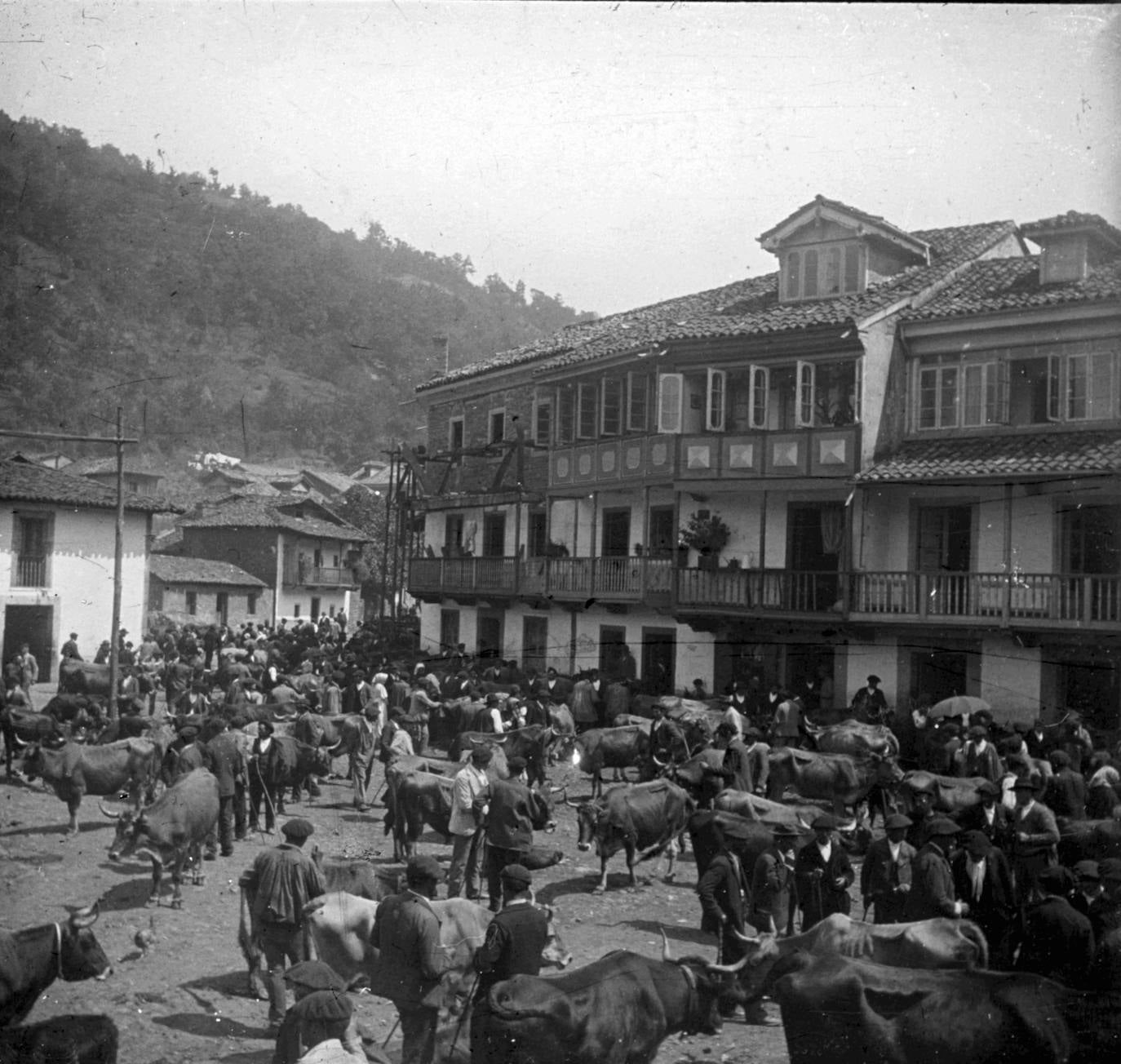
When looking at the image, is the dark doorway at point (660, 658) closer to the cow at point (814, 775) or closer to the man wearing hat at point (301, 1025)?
the cow at point (814, 775)

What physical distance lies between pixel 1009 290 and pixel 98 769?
19046 millimetres

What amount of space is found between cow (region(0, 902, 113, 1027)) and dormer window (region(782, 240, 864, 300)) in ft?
71.1

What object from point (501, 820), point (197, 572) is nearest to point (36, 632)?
point (197, 572)

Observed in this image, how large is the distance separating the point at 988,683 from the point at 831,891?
502 inches

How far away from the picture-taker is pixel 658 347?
2630 centimetres

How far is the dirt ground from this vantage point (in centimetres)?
896

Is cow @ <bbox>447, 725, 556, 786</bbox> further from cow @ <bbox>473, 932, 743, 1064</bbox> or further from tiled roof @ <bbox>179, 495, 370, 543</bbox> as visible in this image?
tiled roof @ <bbox>179, 495, 370, 543</bbox>

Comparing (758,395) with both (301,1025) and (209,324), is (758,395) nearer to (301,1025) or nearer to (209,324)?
(301,1025)

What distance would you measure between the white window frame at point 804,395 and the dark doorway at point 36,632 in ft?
69.2

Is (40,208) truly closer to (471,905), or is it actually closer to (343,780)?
(343,780)

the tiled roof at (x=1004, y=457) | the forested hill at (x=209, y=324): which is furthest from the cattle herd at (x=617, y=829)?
the forested hill at (x=209, y=324)

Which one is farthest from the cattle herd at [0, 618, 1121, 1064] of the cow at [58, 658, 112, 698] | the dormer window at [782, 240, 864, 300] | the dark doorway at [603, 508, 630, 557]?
the dormer window at [782, 240, 864, 300]

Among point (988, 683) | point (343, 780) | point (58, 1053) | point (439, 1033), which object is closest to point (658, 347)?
point (988, 683)

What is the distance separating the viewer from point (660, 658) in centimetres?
2745
